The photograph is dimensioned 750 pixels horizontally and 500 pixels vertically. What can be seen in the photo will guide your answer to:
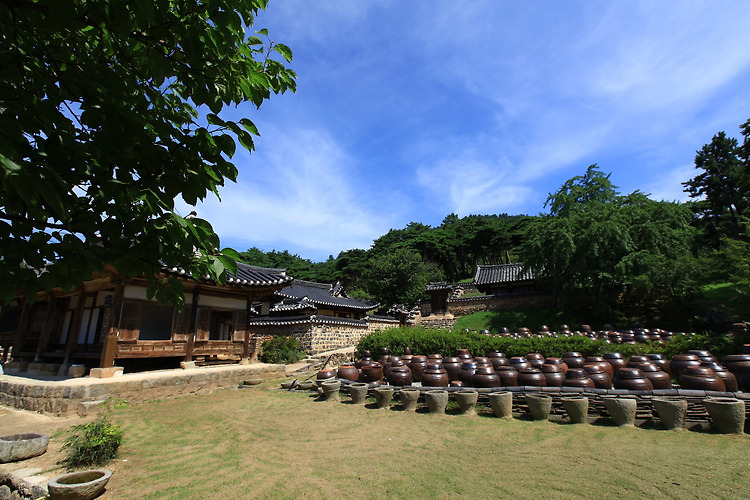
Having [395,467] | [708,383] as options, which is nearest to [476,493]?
[395,467]

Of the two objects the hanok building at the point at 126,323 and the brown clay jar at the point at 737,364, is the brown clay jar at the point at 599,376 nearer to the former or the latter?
the brown clay jar at the point at 737,364

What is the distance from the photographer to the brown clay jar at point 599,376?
7.07 meters

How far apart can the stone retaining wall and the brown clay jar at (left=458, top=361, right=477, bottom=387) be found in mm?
6371

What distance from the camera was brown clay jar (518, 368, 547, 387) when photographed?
7.19 meters

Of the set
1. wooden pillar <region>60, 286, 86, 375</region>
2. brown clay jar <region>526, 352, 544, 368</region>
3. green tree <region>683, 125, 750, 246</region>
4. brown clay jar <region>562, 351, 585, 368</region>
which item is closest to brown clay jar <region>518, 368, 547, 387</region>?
brown clay jar <region>526, 352, 544, 368</region>

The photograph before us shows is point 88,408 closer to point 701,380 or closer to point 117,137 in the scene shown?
point 117,137

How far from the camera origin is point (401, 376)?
845 cm

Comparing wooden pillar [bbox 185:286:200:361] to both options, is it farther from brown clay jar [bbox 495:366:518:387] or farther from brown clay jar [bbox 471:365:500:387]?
brown clay jar [bbox 495:366:518:387]

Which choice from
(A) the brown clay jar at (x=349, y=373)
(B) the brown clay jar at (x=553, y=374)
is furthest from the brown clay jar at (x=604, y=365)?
(A) the brown clay jar at (x=349, y=373)

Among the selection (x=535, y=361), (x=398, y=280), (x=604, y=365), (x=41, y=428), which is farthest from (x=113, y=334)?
(x=398, y=280)

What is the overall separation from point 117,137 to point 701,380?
8.92 meters

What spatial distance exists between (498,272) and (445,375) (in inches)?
856

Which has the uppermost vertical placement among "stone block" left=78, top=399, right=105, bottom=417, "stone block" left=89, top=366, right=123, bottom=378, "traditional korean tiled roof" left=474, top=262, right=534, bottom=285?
"traditional korean tiled roof" left=474, top=262, right=534, bottom=285

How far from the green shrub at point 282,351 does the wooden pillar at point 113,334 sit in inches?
251
